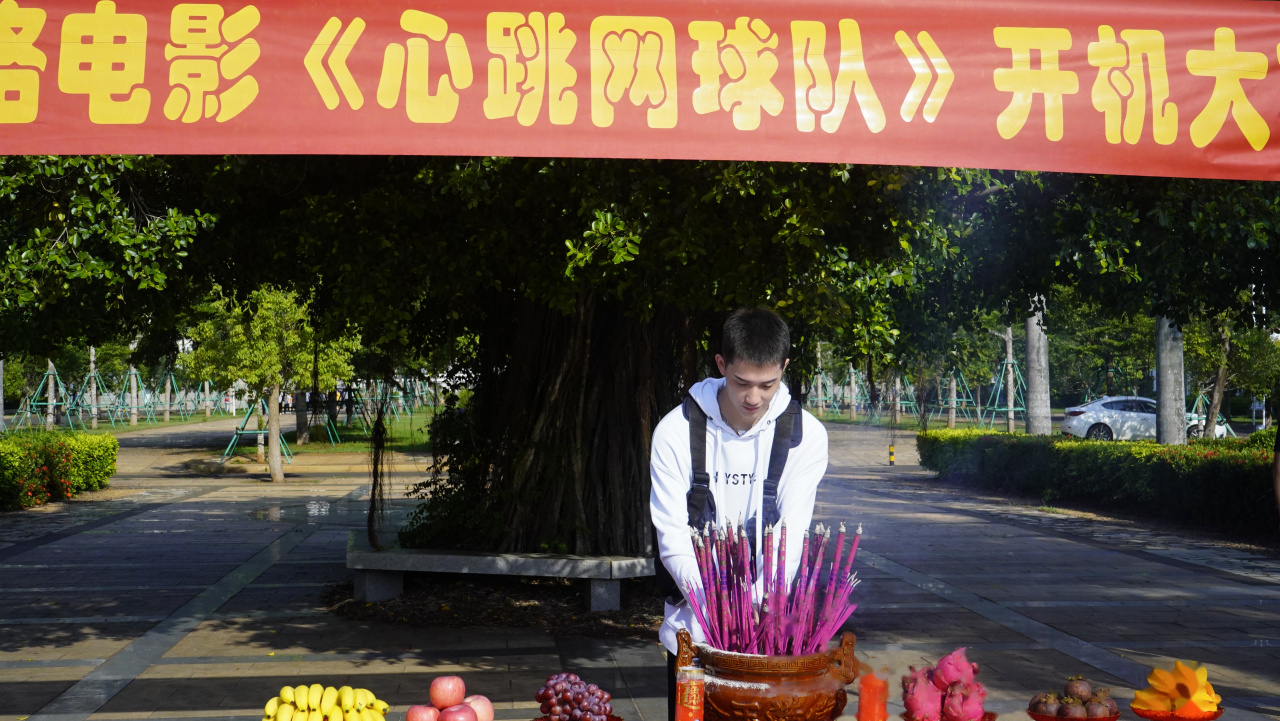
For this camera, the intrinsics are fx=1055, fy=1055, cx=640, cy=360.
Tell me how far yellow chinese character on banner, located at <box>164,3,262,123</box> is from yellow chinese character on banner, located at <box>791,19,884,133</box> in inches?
60.6

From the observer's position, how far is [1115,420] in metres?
28.5

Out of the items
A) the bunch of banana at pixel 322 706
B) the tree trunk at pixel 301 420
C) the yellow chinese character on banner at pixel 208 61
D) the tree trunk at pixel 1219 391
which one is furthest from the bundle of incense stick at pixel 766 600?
the tree trunk at pixel 301 420

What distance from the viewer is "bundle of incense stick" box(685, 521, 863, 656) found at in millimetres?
2053

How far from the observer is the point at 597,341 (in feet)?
27.6

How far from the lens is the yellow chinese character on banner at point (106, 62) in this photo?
295 centimetres

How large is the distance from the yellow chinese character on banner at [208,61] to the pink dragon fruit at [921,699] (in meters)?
2.31

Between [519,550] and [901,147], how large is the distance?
614 cm

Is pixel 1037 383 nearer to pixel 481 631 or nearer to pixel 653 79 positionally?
pixel 481 631

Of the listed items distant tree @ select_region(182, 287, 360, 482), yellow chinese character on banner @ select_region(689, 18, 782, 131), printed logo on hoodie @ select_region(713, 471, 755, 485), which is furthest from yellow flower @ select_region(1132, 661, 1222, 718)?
distant tree @ select_region(182, 287, 360, 482)

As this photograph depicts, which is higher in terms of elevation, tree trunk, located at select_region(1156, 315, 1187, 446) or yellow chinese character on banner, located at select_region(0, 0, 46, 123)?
yellow chinese character on banner, located at select_region(0, 0, 46, 123)

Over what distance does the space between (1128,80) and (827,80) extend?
90 cm

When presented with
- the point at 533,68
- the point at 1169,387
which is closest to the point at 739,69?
the point at 533,68

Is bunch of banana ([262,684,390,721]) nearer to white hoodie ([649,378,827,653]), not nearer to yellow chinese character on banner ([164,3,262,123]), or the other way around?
white hoodie ([649,378,827,653])

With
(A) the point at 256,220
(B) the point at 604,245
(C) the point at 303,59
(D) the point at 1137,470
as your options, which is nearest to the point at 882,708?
(C) the point at 303,59
